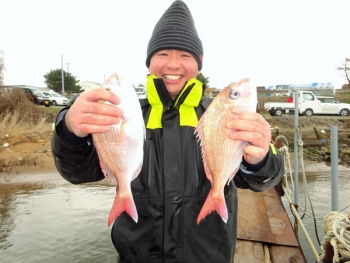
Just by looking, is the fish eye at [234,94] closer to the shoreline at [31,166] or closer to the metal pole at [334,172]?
the metal pole at [334,172]

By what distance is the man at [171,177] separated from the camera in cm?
190

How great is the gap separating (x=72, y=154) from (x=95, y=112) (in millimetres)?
419

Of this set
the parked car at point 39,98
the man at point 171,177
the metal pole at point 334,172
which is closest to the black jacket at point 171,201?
the man at point 171,177

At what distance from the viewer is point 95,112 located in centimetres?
167

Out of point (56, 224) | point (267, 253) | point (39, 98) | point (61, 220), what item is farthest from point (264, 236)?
point (39, 98)

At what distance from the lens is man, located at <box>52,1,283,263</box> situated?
190cm

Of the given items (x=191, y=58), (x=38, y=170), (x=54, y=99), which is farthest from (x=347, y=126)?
(x=54, y=99)

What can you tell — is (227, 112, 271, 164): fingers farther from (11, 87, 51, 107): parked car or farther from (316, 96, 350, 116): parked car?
(11, 87, 51, 107): parked car

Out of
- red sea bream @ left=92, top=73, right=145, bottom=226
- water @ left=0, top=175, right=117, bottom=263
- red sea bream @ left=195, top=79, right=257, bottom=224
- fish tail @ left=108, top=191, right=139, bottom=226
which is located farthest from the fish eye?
water @ left=0, top=175, right=117, bottom=263

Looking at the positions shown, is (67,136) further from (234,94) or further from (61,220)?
(61,220)

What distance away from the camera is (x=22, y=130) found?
1669 cm

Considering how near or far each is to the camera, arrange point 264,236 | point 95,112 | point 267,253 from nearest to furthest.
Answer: point 95,112 → point 267,253 → point 264,236

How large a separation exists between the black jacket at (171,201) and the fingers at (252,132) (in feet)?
0.74

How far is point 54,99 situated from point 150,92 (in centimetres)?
2844
